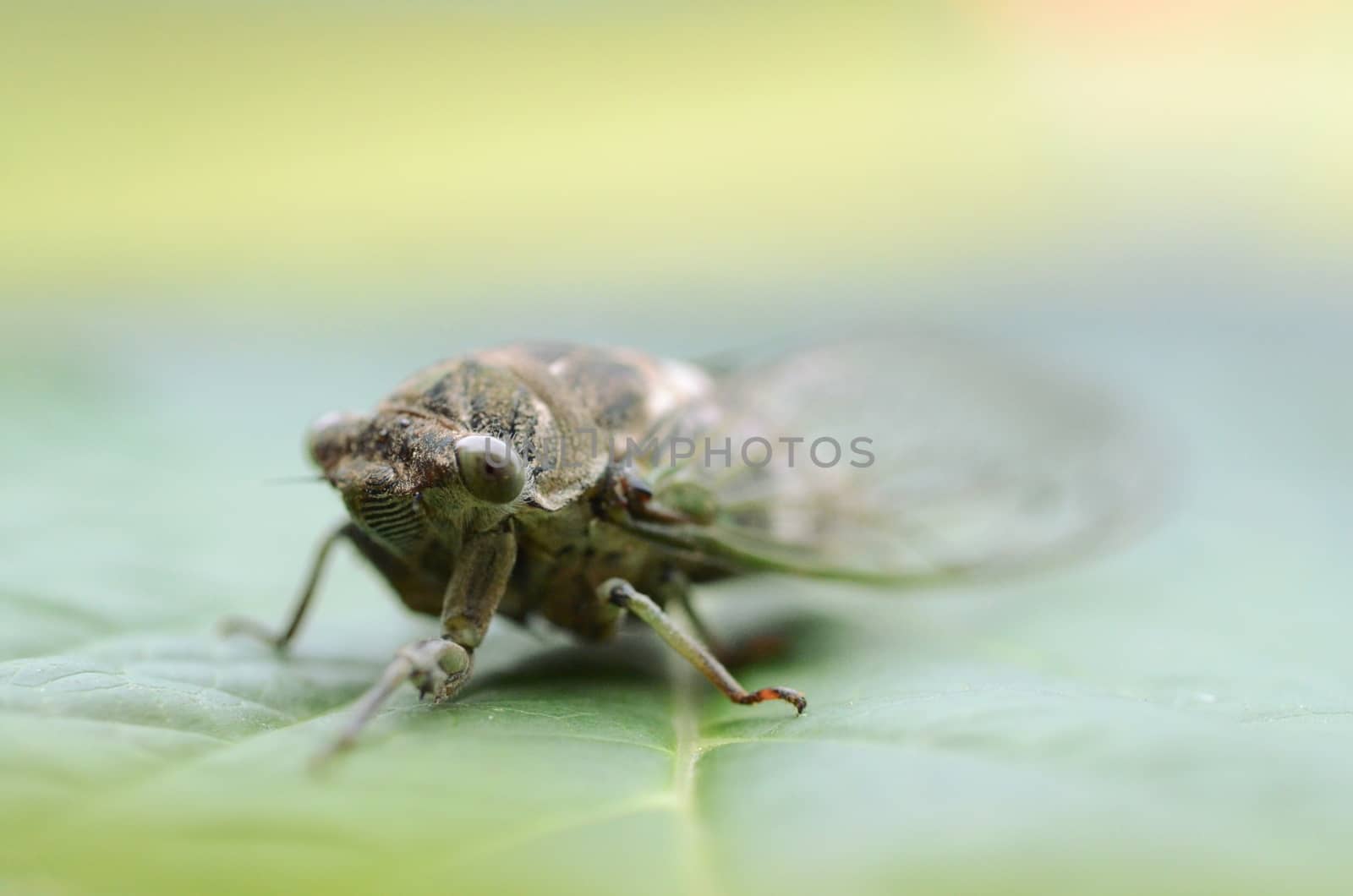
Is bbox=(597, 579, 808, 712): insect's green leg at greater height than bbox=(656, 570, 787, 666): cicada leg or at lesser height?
greater

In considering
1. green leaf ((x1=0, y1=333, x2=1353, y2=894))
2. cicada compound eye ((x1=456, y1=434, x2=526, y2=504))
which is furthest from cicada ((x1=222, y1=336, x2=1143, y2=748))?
green leaf ((x1=0, y1=333, x2=1353, y2=894))

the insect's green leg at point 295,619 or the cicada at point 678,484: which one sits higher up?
the cicada at point 678,484

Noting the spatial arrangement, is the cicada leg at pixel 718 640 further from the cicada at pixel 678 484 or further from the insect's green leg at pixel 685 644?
the insect's green leg at pixel 685 644

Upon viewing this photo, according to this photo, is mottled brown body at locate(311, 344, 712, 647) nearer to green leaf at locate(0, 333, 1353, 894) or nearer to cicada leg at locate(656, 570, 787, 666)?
cicada leg at locate(656, 570, 787, 666)

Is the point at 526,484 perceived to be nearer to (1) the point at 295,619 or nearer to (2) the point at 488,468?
(2) the point at 488,468

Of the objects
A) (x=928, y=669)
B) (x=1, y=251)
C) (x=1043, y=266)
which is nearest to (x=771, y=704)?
(x=928, y=669)

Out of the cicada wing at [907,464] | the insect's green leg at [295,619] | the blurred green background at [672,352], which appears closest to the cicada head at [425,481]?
the insect's green leg at [295,619]
